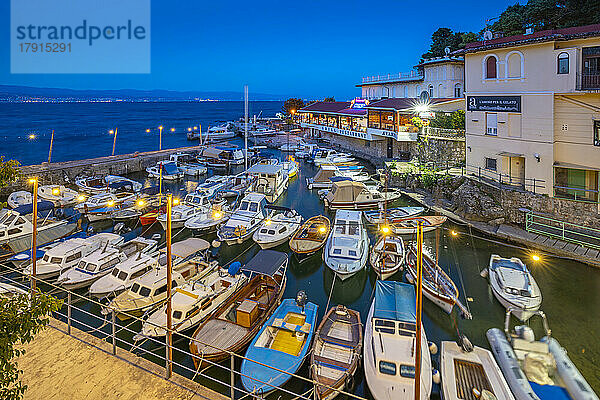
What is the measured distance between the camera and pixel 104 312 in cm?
1452

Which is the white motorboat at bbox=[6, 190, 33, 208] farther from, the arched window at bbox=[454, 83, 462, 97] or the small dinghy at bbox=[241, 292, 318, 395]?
the arched window at bbox=[454, 83, 462, 97]

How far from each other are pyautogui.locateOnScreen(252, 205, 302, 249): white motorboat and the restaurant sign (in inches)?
638

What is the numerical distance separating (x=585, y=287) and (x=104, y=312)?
845 inches

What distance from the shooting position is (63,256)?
60.9 ft

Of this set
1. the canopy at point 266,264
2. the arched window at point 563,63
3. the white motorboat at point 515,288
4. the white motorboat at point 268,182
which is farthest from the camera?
the white motorboat at point 268,182

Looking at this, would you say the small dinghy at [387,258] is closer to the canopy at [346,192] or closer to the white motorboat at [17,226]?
the canopy at [346,192]

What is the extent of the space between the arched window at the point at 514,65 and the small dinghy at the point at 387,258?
14.5 meters

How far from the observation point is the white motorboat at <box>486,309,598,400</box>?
32.8 ft

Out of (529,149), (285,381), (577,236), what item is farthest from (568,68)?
(285,381)

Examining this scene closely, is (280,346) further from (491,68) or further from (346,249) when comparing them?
→ (491,68)

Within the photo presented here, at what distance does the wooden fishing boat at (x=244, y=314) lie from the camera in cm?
1210

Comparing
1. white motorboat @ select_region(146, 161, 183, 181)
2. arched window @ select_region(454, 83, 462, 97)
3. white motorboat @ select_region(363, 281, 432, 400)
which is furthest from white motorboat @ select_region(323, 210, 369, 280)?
arched window @ select_region(454, 83, 462, 97)

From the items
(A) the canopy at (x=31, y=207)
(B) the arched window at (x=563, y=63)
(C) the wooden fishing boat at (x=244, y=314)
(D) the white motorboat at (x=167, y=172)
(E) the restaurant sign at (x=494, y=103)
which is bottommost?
(C) the wooden fishing boat at (x=244, y=314)

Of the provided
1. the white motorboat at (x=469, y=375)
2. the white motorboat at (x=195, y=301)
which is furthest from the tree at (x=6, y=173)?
the white motorboat at (x=469, y=375)
